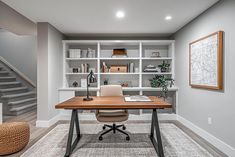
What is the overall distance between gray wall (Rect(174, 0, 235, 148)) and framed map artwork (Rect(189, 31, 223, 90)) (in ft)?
0.28

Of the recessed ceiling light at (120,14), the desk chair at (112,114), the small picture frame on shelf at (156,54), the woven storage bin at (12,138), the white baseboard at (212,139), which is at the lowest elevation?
the white baseboard at (212,139)

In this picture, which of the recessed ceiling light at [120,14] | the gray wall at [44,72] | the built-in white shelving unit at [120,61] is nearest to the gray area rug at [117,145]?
the gray wall at [44,72]

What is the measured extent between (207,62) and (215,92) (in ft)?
1.74

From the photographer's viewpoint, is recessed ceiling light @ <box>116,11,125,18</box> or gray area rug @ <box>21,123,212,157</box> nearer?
gray area rug @ <box>21,123,212,157</box>

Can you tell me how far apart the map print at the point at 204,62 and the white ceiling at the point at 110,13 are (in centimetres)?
60

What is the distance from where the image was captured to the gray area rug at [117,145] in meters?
2.30

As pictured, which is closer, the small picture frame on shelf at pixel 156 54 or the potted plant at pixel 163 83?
the potted plant at pixel 163 83

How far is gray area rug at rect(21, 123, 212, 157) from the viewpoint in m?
2.30

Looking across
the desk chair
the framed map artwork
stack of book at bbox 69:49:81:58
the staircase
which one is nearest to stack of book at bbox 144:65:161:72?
the framed map artwork

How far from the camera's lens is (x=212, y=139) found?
2.60m

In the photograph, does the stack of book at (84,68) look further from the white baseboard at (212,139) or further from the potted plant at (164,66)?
the white baseboard at (212,139)

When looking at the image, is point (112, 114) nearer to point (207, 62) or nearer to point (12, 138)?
point (12, 138)

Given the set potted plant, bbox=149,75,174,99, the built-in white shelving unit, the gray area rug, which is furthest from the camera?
the built-in white shelving unit

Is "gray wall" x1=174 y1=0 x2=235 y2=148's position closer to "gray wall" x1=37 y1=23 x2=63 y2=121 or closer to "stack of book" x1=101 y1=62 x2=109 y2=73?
"stack of book" x1=101 y1=62 x2=109 y2=73
